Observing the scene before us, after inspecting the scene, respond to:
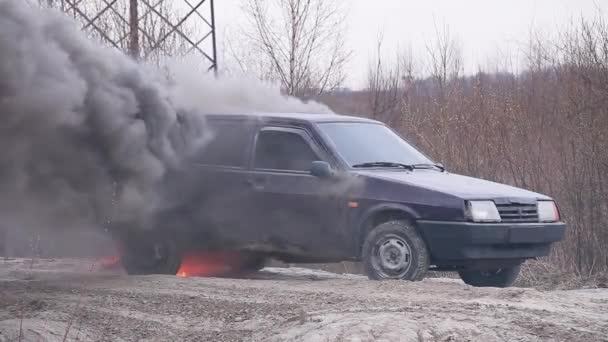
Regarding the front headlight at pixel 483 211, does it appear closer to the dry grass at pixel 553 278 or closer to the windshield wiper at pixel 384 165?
the windshield wiper at pixel 384 165

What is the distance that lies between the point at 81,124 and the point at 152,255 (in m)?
1.91

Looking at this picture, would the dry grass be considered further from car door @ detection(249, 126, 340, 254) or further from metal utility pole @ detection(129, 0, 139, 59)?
metal utility pole @ detection(129, 0, 139, 59)

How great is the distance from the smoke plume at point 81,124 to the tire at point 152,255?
334 mm

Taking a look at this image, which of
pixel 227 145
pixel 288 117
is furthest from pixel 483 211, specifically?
pixel 227 145

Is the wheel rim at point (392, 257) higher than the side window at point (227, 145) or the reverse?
the reverse

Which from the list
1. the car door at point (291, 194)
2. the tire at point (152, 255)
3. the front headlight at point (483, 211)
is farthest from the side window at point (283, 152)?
the front headlight at point (483, 211)

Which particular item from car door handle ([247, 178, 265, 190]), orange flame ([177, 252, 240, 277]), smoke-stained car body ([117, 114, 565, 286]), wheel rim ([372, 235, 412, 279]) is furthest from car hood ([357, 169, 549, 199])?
orange flame ([177, 252, 240, 277])

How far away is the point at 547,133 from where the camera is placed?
15250 millimetres

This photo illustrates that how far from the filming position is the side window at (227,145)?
33.7 feet

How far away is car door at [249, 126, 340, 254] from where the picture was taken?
31.6ft

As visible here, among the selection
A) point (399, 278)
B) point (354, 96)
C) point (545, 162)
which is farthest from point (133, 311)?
point (354, 96)

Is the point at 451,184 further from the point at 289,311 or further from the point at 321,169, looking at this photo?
the point at 289,311

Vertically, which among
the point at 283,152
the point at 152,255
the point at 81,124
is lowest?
the point at 152,255

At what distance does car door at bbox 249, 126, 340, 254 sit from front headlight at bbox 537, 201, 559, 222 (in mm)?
2061
